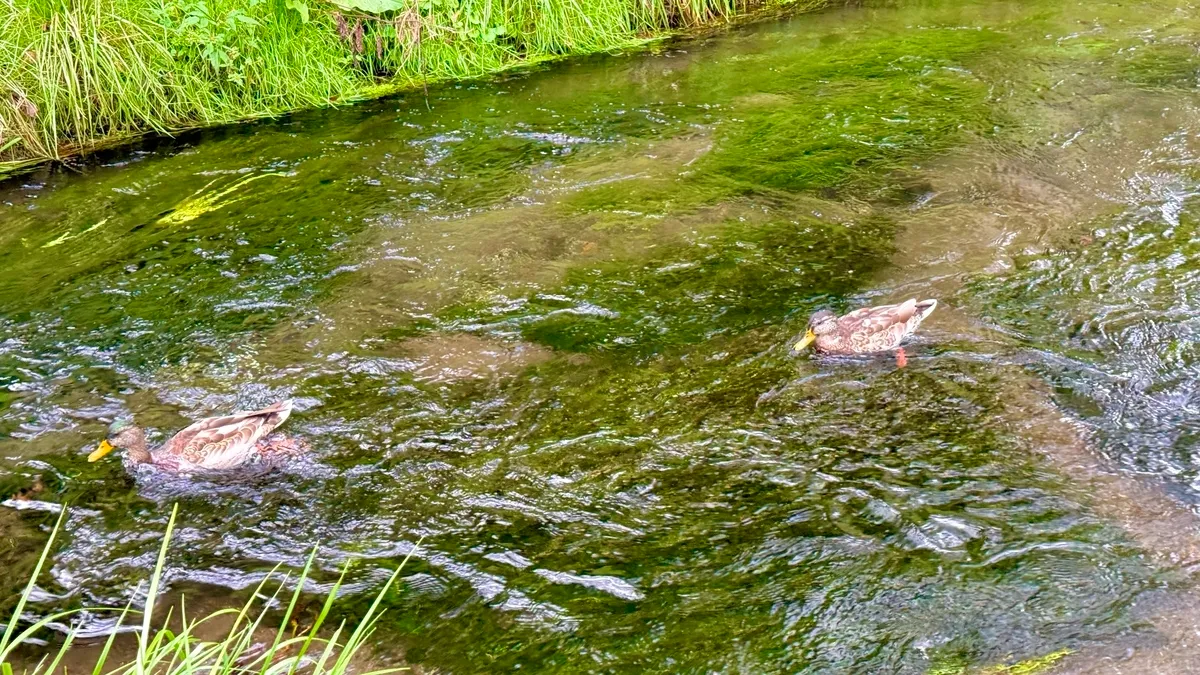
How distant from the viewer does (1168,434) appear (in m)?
4.25

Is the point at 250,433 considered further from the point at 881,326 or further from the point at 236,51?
the point at 236,51

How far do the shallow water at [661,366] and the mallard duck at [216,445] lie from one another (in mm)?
118

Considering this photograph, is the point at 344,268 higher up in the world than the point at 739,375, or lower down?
higher up

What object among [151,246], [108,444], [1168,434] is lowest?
[1168,434]

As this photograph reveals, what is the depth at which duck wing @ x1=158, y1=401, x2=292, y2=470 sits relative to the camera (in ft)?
14.3

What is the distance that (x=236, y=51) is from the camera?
900cm

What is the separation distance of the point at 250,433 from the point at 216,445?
0.16 meters

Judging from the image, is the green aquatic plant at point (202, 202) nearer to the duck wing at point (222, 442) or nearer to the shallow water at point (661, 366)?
the shallow water at point (661, 366)

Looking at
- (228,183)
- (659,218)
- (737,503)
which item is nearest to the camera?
(737,503)

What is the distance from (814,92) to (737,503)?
5.99 m

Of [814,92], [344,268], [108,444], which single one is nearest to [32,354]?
[108,444]

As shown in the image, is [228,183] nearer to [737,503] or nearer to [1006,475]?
[737,503]

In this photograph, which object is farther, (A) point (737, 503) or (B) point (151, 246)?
(B) point (151, 246)

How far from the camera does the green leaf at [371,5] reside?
9.45m
